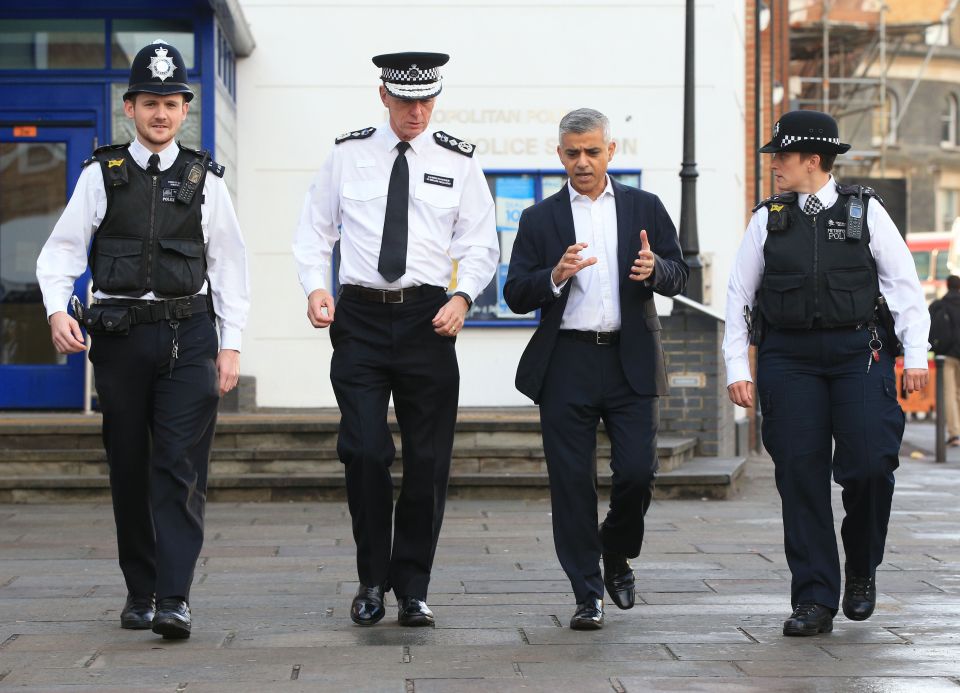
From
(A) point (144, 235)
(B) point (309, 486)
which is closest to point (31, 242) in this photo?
(B) point (309, 486)

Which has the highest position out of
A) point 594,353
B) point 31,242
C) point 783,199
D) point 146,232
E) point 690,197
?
point 690,197

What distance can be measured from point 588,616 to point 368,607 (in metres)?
0.82

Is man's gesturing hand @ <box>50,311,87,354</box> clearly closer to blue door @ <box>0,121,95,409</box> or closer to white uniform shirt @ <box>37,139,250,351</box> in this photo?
white uniform shirt @ <box>37,139,250,351</box>

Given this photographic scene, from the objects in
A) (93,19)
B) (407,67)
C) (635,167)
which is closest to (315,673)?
(407,67)

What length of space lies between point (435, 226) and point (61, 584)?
2.53m

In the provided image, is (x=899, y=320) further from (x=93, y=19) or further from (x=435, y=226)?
(x=93, y=19)

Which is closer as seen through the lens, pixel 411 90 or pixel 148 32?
pixel 411 90

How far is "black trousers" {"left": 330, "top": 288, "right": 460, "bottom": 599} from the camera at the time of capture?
599 centimetres

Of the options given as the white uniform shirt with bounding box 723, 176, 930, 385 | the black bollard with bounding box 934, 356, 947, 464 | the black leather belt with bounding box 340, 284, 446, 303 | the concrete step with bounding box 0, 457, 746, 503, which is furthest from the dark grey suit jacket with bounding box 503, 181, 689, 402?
the black bollard with bounding box 934, 356, 947, 464

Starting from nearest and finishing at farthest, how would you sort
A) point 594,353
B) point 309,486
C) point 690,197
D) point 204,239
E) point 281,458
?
point 204,239
point 594,353
point 309,486
point 281,458
point 690,197

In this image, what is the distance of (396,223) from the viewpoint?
19.8 ft

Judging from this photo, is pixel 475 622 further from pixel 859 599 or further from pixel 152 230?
pixel 152 230

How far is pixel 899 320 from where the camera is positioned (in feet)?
19.6

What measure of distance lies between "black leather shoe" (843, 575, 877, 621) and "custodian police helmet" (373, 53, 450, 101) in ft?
7.99
